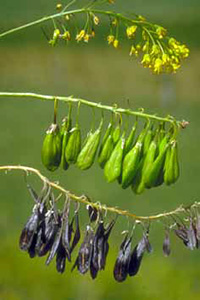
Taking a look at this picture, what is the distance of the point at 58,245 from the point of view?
1.31 metres

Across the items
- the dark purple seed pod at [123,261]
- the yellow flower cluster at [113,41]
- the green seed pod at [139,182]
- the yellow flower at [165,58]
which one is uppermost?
the yellow flower cluster at [113,41]

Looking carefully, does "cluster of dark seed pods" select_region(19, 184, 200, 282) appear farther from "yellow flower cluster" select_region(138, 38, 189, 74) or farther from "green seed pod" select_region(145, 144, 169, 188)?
"yellow flower cluster" select_region(138, 38, 189, 74)

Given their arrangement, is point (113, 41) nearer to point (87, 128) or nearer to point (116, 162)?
point (116, 162)

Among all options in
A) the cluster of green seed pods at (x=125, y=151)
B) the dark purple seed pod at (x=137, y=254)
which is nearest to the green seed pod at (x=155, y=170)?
the cluster of green seed pods at (x=125, y=151)

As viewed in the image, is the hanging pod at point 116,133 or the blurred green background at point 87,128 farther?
the blurred green background at point 87,128

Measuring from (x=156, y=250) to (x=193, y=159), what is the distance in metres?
0.67

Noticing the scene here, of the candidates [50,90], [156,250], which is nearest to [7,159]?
[50,90]

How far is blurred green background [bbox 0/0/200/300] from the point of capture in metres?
2.27

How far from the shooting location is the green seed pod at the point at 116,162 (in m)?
1.31

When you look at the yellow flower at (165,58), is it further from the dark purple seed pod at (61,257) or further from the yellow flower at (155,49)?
the dark purple seed pod at (61,257)

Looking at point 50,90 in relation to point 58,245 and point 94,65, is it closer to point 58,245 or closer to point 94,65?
point 94,65

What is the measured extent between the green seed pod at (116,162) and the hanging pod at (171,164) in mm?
77

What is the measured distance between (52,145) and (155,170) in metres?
0.18

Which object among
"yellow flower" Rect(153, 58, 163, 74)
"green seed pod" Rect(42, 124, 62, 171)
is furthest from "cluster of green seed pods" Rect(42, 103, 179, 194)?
"yellow flower" Rect(153, 58, 163, 74)
